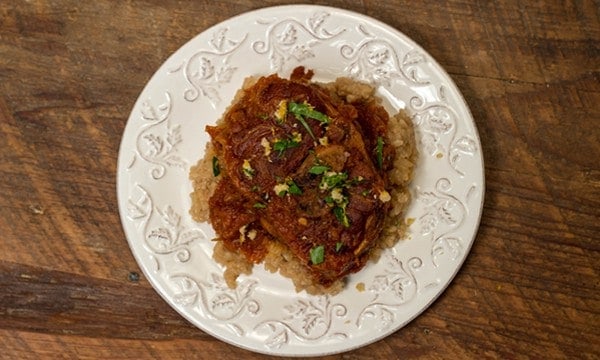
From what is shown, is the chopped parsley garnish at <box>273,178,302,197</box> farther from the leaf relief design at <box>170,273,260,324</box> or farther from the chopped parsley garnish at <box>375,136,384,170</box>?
the leaf relief design at <box>170,273,260,324</box>

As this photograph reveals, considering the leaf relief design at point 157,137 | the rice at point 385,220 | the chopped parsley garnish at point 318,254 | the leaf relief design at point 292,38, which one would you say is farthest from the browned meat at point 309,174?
the leaf relief design at point 157,137

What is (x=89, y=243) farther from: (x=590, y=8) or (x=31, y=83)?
(x=590, y=8)

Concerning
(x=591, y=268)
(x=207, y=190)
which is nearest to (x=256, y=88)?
(x=207, y=190)

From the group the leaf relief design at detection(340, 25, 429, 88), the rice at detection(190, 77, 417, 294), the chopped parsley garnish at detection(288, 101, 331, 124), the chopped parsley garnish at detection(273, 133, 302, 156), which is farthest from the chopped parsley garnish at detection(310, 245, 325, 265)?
the leaf relief design at detection(340, 25, 429, 88)

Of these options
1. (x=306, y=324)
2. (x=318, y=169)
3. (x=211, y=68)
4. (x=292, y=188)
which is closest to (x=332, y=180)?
(x=318, y=169)

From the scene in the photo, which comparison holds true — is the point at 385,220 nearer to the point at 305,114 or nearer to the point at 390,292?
the point at 390,292
